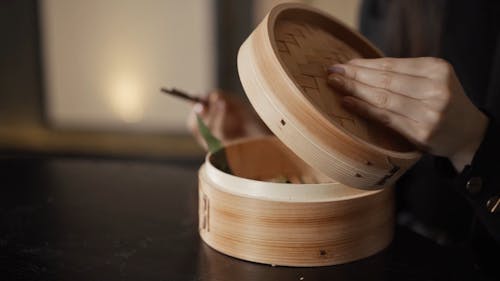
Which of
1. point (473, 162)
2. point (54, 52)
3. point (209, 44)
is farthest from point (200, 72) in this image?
point (473, 162)

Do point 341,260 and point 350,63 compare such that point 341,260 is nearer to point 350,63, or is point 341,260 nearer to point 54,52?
point 350,63

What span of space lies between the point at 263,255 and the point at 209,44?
6.50 feet

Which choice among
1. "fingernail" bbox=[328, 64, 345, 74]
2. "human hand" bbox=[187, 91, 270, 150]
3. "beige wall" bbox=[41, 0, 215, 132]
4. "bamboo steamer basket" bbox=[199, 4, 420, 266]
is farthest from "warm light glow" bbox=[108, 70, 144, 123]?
"fingernail" bbox=[328, 64, 345, 74]

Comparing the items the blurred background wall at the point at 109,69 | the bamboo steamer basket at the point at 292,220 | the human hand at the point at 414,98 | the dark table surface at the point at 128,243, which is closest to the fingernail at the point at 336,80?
the human hand at the point at 414,98

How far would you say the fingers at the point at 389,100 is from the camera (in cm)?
74

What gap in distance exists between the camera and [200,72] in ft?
8.95

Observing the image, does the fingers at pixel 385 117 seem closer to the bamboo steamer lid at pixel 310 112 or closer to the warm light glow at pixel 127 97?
the bamboo steamer lid at pixel 310 112

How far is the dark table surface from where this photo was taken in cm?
79

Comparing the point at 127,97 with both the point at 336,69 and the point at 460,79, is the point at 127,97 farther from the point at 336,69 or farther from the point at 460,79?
the point at 336,69

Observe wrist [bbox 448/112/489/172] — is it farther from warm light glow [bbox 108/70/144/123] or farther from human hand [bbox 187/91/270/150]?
warm light glow [bbox 108/70/144/123]

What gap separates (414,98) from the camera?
0.74m

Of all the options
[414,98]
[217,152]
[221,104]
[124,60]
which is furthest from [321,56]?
[124,60]

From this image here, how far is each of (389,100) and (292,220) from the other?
0.70 feet

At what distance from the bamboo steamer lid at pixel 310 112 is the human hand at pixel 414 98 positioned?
0.08ft
